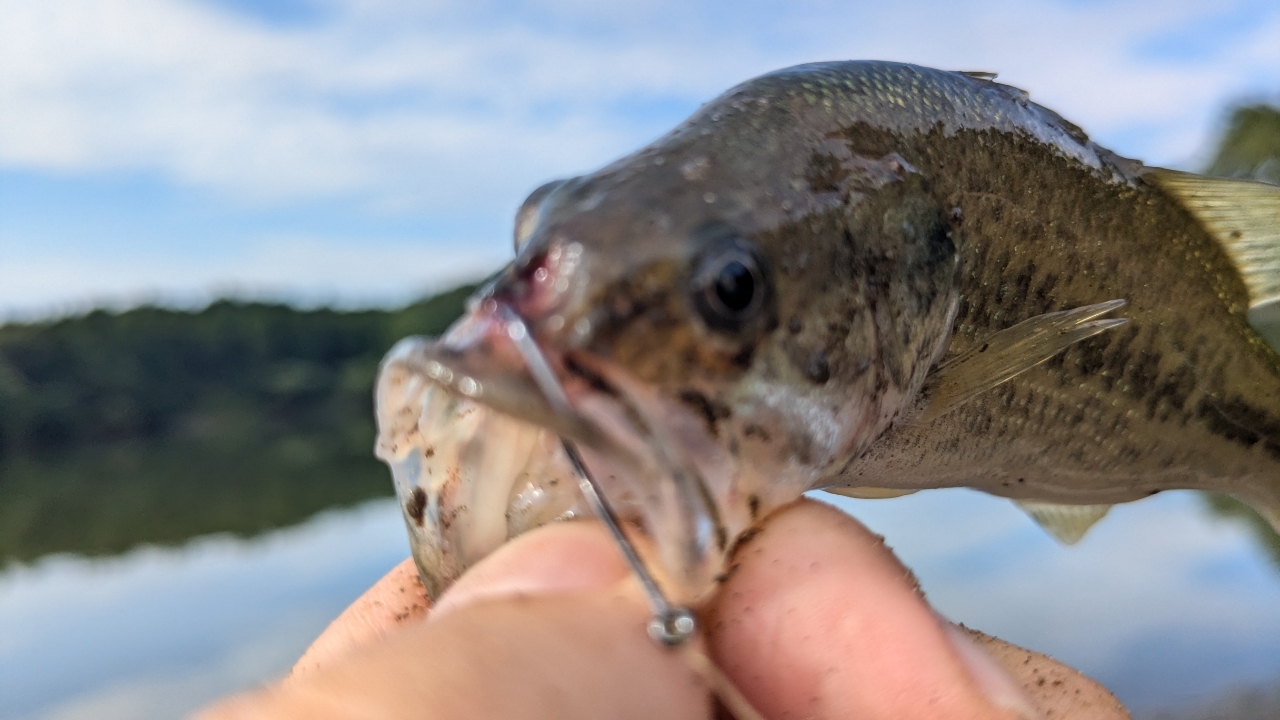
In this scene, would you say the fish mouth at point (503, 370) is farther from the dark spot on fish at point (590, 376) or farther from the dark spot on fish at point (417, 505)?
the dark spot on fish at point (417, 505)

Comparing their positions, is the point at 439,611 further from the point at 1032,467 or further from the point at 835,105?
the point at 1032,467

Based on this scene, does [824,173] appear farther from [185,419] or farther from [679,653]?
[185,419]

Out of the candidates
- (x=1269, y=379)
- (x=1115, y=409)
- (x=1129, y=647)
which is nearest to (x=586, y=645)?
(x=1115, y=409)

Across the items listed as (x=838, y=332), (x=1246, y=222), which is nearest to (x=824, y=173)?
(x=838, y=332)

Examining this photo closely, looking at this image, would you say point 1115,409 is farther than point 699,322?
Yes

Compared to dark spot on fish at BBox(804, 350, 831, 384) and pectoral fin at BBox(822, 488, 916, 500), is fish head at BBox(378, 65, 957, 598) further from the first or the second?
pectoral fin at BBox(822, 488, 916, 500)

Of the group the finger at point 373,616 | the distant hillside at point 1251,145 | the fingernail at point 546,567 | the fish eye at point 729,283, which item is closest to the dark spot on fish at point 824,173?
the fish eye at point 729,283
